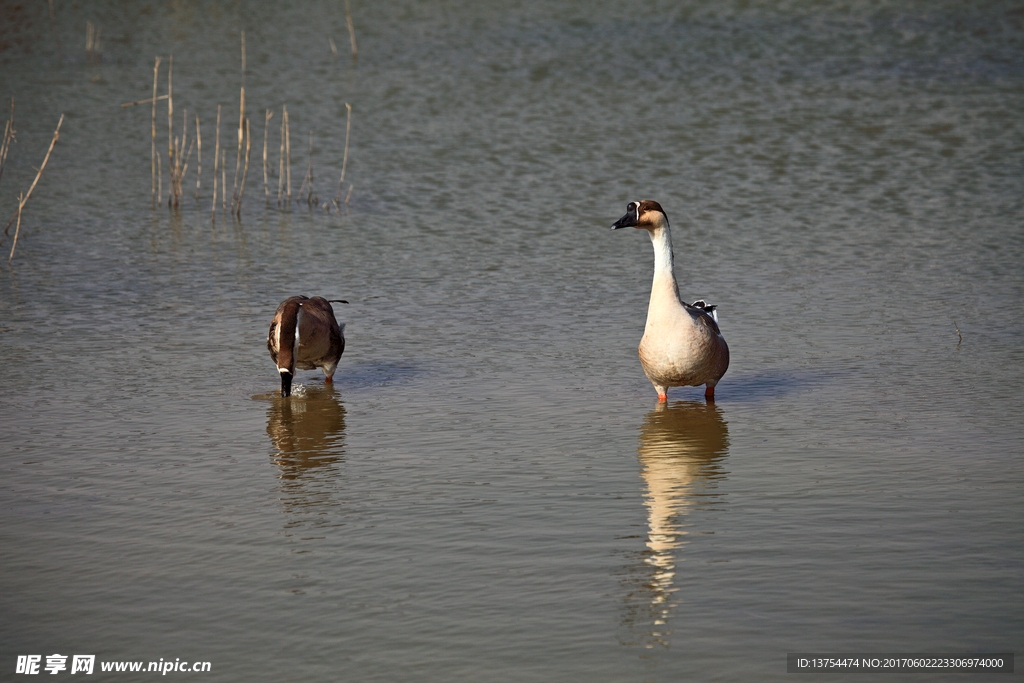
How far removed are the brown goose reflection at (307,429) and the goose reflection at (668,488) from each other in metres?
2.27

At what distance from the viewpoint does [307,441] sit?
8.60 metres

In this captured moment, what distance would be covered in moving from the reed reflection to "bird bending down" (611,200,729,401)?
2.52 metres

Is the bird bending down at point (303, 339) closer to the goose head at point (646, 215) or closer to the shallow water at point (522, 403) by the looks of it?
the shallow water at point (522, 403)

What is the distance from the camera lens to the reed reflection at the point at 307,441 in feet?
24.2

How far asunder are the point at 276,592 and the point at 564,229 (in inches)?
457

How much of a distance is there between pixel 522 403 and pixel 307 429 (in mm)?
1718

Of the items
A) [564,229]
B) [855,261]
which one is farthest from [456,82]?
[855,261]

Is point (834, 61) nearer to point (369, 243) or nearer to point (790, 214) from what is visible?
point (790, 214)

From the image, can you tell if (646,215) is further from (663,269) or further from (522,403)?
(522,403)

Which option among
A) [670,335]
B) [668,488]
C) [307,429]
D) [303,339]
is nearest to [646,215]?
[670,335]

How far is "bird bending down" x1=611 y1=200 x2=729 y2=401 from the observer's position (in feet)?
29.6

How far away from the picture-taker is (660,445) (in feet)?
27.5

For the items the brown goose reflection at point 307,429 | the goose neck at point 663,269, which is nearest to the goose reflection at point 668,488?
the goose neck at point 663,269

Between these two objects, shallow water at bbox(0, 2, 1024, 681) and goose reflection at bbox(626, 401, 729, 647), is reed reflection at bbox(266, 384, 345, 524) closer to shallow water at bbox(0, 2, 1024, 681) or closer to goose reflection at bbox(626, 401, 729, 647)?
shallow water at bbox(0, 2, 1024, 681)
